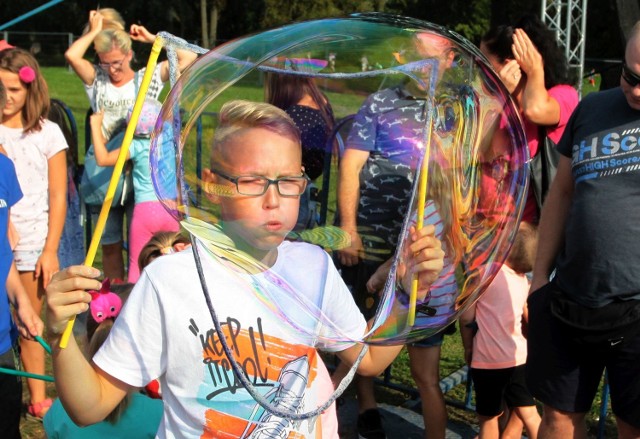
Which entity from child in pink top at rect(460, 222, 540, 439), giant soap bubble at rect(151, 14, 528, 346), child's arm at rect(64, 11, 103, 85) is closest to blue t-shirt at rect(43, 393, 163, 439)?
giant soap bubble at rect(151, 14, 528, 346)

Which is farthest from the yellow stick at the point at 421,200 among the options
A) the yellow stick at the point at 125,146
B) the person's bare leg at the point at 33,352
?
the person's bare leg at the point at 33,352

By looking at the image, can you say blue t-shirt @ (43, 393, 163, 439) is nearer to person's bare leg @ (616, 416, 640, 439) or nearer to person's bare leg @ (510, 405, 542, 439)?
person's bare leg @ (616, 416, 640, 439)

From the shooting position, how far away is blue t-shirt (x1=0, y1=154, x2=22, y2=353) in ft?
10.1

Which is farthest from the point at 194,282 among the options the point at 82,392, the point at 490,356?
the point at 490,356

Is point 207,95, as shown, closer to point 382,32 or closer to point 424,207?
point 382,32

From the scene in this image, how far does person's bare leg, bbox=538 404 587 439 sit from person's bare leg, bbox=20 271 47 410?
2568 millimetres

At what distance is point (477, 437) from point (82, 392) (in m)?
2.65

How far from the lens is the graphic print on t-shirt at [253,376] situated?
1.86 meters

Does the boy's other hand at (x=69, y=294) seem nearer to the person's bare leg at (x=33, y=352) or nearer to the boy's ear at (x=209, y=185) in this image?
the boy's ear at (x=209, y=185)

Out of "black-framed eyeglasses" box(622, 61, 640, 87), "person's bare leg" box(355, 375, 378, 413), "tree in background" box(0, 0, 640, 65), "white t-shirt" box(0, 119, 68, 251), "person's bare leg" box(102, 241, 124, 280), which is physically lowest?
"person's bare leg" box(355, 375, 378, 413)

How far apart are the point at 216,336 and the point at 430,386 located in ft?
7.23

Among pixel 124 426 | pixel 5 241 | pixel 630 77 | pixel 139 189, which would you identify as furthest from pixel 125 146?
pixel 139 189

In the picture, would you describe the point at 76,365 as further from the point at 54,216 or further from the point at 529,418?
the point at 54,216

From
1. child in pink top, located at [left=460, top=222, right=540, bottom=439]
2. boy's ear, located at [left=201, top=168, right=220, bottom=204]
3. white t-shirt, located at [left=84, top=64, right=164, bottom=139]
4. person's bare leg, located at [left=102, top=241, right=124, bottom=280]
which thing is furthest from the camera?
person's bare leg, located at [left=102, top=241, right=124, bottom=280]
